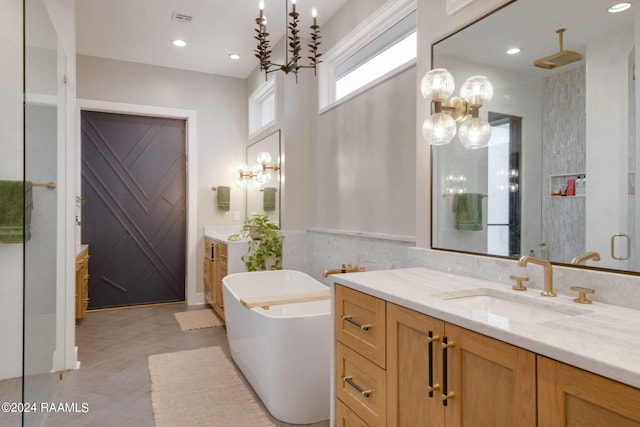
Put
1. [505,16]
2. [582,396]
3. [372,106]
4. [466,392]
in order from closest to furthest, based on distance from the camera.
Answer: [582,396] → [466,392] → [505,16] → [372,106]

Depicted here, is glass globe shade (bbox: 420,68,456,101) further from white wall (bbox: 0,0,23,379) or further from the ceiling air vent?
the ceiling air vent

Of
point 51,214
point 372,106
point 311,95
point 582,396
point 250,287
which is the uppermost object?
point 311,95

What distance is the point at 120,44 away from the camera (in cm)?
415

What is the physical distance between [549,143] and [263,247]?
113 inches

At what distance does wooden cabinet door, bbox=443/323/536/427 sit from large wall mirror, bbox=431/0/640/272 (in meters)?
0.61

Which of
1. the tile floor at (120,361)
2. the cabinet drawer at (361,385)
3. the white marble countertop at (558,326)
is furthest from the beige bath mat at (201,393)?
the white marble countertop at (558,326)

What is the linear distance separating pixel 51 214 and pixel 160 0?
6.78 feet

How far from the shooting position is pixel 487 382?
1.04m

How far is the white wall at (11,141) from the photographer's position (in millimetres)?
1914

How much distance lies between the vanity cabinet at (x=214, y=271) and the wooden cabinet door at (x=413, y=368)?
282 cm

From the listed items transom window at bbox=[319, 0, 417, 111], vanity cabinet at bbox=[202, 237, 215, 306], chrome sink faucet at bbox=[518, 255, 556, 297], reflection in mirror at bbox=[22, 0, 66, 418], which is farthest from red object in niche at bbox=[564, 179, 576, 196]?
vanity cabinet at bbox=[202, 237, 215, 306]

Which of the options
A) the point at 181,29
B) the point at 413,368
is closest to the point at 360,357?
the point at 413,368

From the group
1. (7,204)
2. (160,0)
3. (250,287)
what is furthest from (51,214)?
(160,0)

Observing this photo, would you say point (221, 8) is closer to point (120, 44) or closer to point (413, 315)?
point (120, 44)
